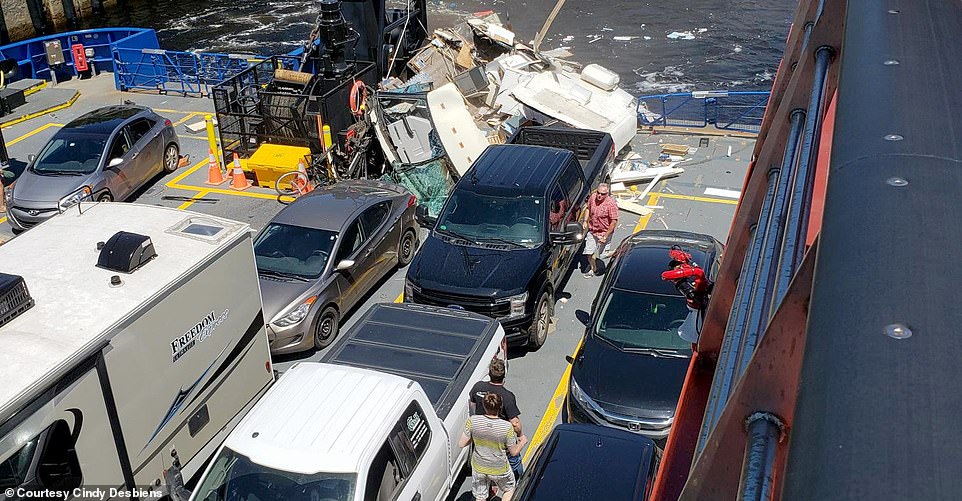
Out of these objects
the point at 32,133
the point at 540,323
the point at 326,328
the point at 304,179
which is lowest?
the point at 32,133

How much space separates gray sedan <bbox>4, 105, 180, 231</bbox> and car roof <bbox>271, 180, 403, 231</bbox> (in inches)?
159

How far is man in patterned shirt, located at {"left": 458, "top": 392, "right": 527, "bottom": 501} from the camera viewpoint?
23.4ft

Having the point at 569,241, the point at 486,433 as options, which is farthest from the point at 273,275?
the point at 486,433

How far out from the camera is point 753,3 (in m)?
40.9

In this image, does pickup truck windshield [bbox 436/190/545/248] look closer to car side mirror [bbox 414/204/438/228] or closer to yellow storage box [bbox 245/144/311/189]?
car side mirror [bbox 414/204/438/228]

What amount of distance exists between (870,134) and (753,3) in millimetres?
42887

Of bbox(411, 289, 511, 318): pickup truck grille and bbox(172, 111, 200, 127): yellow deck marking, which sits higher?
bbox(411, 289, 511, 318): pickup truck grille

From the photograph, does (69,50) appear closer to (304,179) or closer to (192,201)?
(192,201)

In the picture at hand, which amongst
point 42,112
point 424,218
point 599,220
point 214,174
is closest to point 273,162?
point 214,174

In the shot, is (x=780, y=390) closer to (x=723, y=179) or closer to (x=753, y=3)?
(x=723, y=179)

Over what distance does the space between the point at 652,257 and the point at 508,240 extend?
75.2 inches

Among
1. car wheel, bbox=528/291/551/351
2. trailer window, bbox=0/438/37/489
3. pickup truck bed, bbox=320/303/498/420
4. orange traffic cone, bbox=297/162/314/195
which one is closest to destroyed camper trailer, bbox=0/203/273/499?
trailer window, bbox=0/438/37/489

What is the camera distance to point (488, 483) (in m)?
7.55

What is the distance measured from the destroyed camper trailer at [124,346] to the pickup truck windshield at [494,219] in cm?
339
